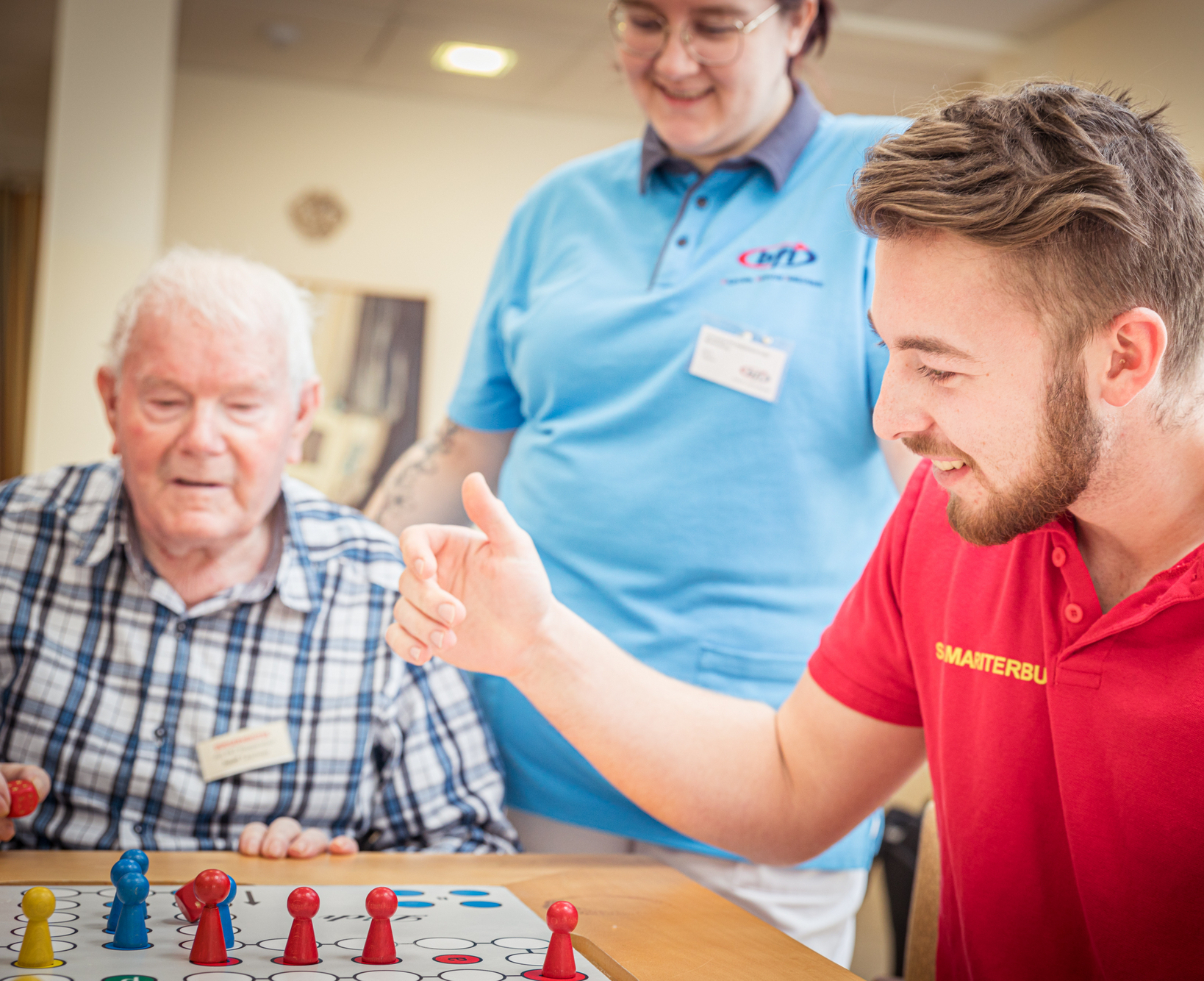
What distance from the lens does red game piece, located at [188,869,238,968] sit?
0.86 meters

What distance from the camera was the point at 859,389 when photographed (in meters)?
1.54

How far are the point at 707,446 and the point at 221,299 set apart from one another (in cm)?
70

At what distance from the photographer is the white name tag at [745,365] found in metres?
1.54

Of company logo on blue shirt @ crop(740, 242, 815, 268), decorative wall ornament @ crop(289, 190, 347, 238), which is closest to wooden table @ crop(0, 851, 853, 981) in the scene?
company logo on blue shirt @ crop(740, 242, 815, 268)

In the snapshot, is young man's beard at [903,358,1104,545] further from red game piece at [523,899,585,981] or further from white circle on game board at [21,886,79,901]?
white circle on game board at [21,886,79,901]

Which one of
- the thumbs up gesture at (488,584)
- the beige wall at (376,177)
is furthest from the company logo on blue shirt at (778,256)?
the beige wall at (376,177)

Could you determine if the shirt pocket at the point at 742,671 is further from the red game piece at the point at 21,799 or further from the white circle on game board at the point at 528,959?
the red game piece at the point at 21,799

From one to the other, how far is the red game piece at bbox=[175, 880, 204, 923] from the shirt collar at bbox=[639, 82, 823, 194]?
1178 millimetres

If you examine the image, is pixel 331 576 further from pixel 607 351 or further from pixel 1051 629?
pixel 1051 629

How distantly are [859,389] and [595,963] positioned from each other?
2.87 feet

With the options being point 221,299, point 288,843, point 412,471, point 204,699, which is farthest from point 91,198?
point 288,843

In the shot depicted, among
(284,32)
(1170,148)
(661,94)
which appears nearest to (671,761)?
(1170,148)

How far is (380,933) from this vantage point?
89cm

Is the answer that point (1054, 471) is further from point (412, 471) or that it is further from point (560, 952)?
point (412, 471)
